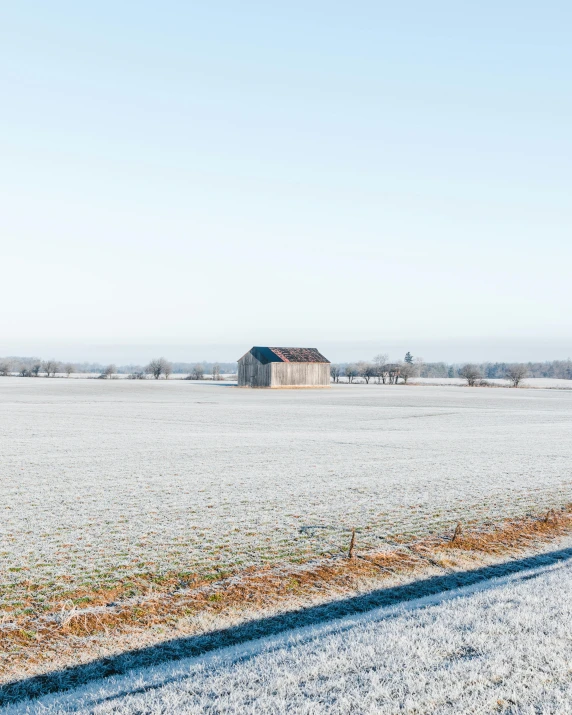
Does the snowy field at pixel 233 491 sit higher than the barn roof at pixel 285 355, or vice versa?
the barn roof at pixel 285 355

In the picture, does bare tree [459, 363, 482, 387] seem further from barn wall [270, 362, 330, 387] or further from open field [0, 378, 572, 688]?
open field [0, 378, 572, 688]

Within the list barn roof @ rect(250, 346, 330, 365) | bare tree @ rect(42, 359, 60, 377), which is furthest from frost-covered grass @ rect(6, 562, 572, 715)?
bare tree @ rect(42, 359, 60, 377)

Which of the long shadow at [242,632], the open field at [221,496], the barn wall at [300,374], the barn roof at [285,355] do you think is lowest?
the long shadow at [242,632]

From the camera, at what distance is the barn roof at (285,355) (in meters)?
95.1

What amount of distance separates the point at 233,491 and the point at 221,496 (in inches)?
28.4

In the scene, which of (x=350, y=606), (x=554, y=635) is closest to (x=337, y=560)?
(x=350, y=606)

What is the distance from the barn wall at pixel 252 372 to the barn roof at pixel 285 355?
3.18 feet

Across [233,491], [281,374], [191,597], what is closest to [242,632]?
[191,597]

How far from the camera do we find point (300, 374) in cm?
9769

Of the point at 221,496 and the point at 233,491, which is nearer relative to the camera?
the point at 221,496

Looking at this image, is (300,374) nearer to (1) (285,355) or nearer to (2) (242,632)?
(1) (285,355)

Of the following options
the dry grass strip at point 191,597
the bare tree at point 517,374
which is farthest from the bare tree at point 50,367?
the dry grass strip at point 191,597

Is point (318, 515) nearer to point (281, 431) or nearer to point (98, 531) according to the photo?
point (98, 531)

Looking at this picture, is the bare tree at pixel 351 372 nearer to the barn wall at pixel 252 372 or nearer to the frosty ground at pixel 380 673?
the barn wall at pixel 252 372
